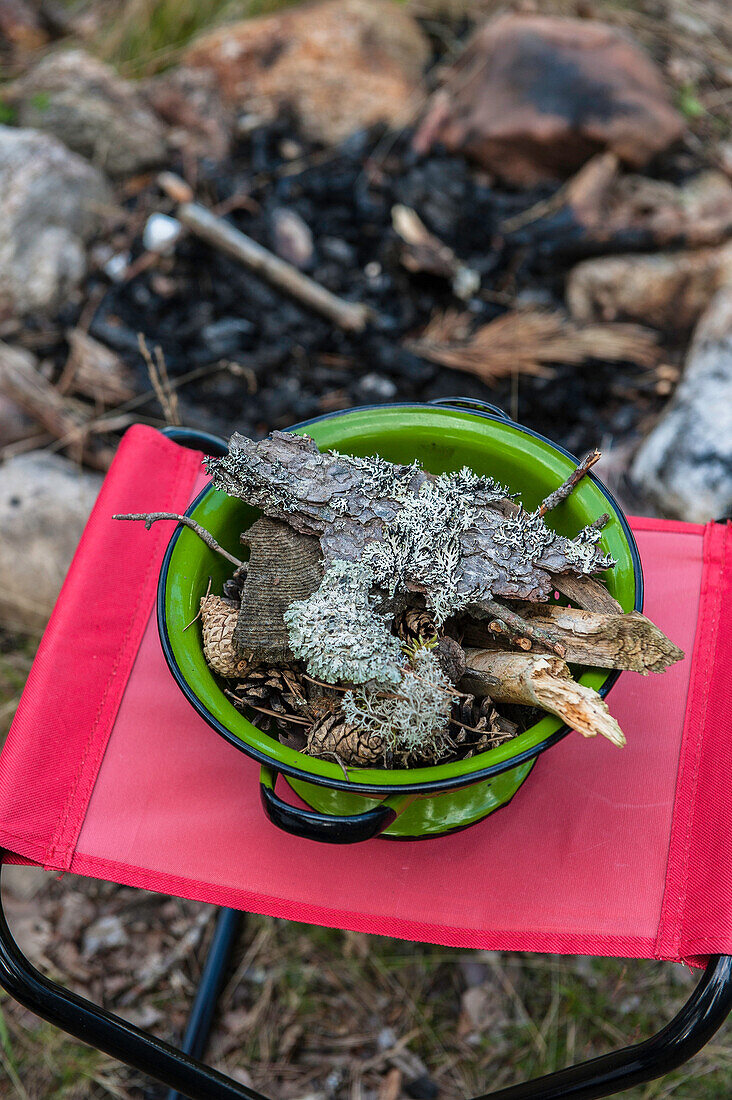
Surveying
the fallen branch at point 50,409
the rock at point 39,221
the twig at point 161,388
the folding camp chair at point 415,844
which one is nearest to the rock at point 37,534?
the fallen branch at point 50,409

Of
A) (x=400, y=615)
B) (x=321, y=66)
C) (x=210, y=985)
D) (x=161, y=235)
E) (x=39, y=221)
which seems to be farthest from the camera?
(x=321, y=66)

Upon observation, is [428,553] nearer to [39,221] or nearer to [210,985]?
[210,985]

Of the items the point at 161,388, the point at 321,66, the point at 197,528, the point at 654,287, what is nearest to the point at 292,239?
the point at 321,66

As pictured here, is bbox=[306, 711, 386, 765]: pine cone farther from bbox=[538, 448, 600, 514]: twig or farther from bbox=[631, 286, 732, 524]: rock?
bbox=[631, 286, 732, 524]: rock

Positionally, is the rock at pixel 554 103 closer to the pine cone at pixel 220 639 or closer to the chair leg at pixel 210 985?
the pine cone at pixel 220 639

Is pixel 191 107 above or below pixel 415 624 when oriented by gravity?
below

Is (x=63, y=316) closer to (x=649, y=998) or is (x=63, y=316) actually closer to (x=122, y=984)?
(x=122, y=984)
